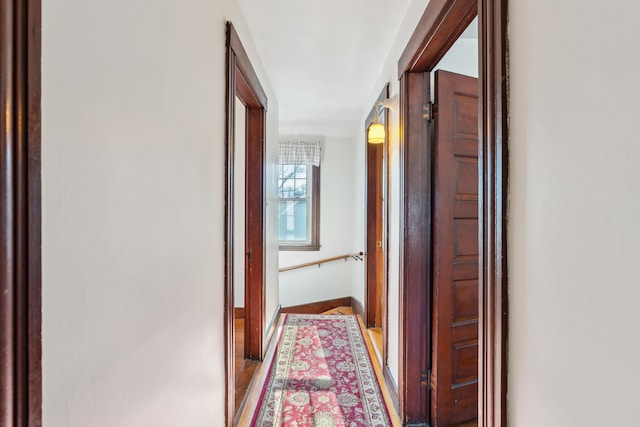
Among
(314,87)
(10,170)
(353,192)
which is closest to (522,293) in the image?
(10,170)

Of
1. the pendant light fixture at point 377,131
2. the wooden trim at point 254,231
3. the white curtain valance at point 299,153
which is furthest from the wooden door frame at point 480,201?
the white curtain valance at point 299,153

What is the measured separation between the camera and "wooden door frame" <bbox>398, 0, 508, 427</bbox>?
848 millimetres

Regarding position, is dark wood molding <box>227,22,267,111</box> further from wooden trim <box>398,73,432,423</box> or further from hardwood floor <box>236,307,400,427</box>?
hardwood floor <box>236,307,400,427</box>

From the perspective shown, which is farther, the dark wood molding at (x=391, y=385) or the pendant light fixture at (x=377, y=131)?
the pendant light fixture at (x=377, y=131)

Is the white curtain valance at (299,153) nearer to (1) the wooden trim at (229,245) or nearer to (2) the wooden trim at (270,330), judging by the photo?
(2) the wooden trim at (270,330)

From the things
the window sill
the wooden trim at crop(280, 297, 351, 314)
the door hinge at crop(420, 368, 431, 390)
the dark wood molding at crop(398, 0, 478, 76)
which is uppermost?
the dark wood molding at crop(398, 0, 478, 76)

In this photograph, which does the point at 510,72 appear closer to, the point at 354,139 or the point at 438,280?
the point at 438,280

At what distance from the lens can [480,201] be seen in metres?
0.95

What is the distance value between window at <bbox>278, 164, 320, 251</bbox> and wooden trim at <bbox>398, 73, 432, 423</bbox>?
2868mm

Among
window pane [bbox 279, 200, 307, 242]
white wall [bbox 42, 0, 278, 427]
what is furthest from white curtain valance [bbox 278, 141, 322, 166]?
white wall [bbox 42, 0, 278, 427]

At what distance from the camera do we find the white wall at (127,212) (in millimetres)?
547

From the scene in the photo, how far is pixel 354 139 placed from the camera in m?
4.52

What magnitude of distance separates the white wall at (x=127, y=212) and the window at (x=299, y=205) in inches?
131

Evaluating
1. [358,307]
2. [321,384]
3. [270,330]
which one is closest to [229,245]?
[321,384]
